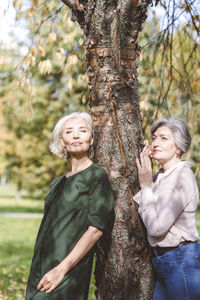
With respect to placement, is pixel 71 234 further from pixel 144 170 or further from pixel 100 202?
pixel 144 170

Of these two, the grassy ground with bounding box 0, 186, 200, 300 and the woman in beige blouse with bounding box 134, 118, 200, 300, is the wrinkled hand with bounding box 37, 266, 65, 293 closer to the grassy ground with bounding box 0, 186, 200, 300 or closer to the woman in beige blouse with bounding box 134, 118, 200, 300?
the woman in beige blouse with bounding box 134, 118, 200, 300

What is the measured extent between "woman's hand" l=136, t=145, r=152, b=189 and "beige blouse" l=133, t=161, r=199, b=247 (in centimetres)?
6

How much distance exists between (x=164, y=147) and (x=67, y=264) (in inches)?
37.1

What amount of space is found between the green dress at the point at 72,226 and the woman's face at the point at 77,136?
17 cm

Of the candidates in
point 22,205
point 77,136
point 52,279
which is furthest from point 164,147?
point 22,205

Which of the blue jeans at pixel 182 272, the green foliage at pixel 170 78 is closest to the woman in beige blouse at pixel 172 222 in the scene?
the blue jeans at pixel 182 272

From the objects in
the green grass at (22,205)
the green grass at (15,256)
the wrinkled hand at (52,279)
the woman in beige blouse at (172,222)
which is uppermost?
the woman in beige blouse at (172,222)

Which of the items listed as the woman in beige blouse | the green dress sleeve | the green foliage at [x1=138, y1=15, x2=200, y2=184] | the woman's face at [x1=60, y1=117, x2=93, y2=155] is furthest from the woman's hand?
Result: the green foliage at [x1=138, y1=15, x2=200, y2=184]

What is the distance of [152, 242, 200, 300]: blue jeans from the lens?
2.29 metres

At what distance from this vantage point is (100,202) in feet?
7.50

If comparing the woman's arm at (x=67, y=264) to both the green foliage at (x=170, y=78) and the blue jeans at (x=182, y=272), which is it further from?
the green foliage at (x=170, y=78)

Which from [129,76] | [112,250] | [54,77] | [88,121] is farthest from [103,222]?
[54,77]

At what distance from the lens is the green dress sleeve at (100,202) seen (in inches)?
88.4

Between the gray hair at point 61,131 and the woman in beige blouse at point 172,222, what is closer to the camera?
the woman in beige blouse at point 172,222
